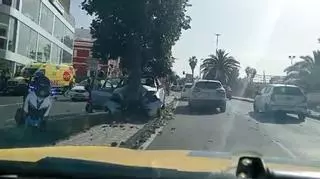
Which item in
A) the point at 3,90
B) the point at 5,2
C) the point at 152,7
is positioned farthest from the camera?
the point at 5,2

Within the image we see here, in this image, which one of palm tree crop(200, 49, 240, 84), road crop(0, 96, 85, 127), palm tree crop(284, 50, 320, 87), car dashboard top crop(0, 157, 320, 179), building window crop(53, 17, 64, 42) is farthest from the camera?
palm tree crop(200, 49, 240, 84)

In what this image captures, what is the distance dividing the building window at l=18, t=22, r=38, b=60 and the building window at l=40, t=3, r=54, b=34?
441cm

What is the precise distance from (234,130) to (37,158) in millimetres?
15922

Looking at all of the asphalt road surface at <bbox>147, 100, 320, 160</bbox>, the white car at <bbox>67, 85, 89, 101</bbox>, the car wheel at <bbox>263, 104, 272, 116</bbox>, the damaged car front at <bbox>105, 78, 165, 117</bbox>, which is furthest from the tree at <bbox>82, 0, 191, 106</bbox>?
the white car at <bbox>67, 85, 89, 101</bbox>

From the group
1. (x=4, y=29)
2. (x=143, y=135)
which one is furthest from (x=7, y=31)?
(x=143, y=135)

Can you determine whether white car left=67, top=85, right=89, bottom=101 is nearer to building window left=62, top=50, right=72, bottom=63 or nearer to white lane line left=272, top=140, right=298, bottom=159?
white lane line left=272, top=140, right=298, bottom=159

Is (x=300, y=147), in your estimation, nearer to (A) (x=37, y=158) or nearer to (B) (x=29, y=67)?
(A) (x=37, y=158)

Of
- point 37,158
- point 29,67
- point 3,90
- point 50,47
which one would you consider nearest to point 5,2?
point 29,67

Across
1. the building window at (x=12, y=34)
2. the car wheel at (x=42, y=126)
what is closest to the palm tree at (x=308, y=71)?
the building window at (x=12, y=34)

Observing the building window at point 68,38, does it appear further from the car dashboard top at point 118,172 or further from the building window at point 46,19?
the car dashboard top at point 118,172

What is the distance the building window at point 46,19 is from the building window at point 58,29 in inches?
121

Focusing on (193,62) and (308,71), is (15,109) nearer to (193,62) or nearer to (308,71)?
(308,71)

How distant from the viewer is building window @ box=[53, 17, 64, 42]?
3145 inches

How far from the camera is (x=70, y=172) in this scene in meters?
3.62
